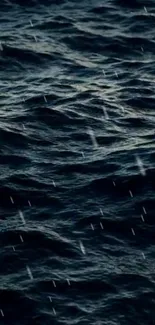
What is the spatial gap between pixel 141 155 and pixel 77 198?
282cm

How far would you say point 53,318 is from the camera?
14.3 metres

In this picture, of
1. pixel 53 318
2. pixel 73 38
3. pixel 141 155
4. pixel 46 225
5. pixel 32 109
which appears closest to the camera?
pixel 53 318

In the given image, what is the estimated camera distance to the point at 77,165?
1984 cm

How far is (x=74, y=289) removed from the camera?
15172 millimetres

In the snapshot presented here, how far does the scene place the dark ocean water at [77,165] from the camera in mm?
15078

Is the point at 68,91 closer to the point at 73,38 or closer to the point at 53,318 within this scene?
the point at 73,38

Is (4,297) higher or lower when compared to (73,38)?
lower

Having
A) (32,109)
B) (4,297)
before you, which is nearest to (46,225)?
(4,297)

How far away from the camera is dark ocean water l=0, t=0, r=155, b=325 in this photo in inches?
594

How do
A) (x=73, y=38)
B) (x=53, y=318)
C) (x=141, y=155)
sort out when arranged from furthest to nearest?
(x=73, y=38) → (x=141, y=155) → (x=53, y=318)

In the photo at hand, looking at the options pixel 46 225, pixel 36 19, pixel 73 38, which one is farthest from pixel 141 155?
pixel 36 19

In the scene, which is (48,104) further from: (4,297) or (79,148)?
(4,297)

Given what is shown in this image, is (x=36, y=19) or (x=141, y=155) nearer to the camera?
(x=141, y=155)

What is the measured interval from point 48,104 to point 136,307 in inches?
395
